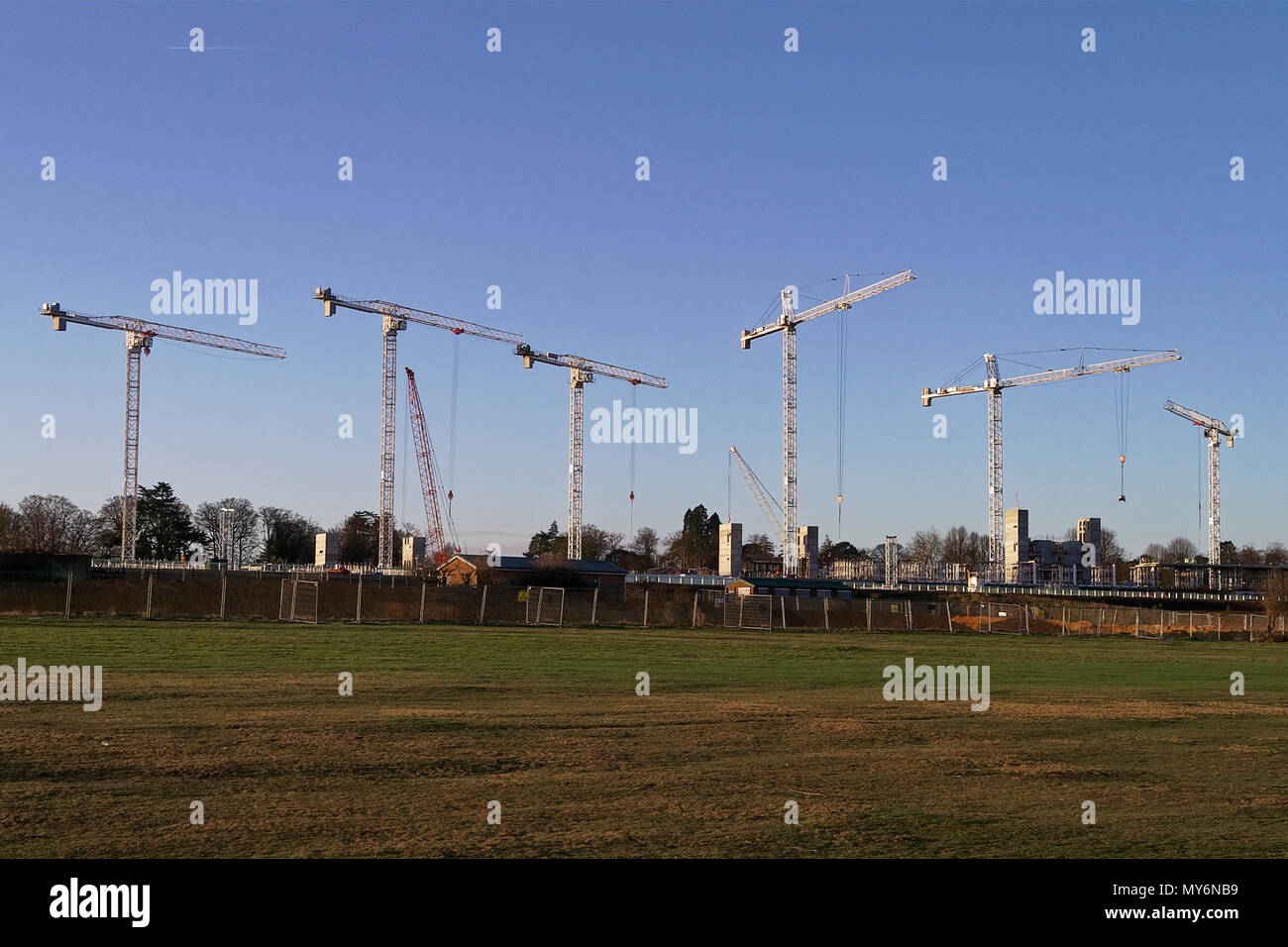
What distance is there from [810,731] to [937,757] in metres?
2.83

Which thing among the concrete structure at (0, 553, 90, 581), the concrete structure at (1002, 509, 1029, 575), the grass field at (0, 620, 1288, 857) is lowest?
the grass field at (0, 620, 1288, 857)

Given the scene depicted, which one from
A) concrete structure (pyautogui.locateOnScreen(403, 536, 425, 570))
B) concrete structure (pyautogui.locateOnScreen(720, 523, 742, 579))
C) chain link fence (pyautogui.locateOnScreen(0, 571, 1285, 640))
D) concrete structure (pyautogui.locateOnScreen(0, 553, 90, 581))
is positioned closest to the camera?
chain link fence (pyautogui.locateOnScreen(0, 571, 1285, 640))

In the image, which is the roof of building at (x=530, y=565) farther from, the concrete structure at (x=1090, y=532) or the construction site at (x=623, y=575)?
the concrete structure at (x=1090, y=532)

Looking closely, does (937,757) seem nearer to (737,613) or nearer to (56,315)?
(737,613)

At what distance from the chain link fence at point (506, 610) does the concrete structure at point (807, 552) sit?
61538 mm

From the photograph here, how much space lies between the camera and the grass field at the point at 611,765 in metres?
10.4

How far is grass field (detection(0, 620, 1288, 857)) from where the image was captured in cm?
1039

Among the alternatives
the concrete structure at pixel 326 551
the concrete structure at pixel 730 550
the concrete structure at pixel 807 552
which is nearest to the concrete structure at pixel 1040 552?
the concrete structure at pixel 807 552

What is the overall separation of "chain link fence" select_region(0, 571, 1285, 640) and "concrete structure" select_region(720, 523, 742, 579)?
60.0 meters

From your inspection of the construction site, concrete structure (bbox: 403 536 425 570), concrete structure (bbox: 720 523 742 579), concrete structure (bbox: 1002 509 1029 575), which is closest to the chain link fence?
the construction site

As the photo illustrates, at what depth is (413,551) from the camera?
154 metres

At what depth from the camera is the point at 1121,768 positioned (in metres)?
15.1

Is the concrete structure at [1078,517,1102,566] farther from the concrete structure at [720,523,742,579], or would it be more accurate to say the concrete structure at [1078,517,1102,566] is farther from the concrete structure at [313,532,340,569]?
the concrete structure at [313,532,340,569]
